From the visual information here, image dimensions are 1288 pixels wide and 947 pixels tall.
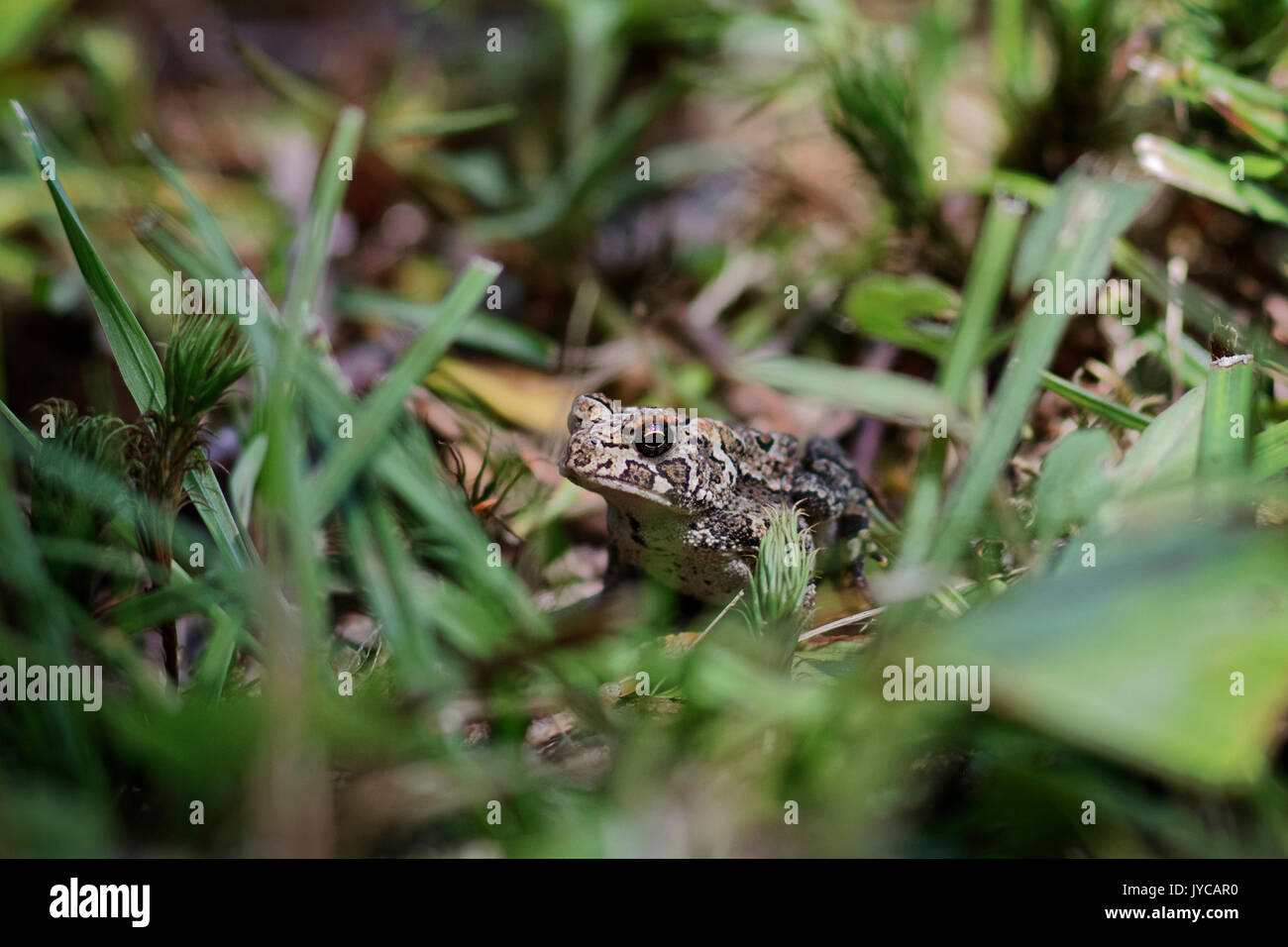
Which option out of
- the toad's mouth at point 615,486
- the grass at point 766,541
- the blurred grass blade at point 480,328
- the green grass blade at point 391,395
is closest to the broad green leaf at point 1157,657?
the grass at point 766,541

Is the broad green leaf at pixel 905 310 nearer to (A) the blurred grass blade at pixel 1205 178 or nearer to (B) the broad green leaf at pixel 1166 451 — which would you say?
(A) the blurred grass blade at pixel 1205 178

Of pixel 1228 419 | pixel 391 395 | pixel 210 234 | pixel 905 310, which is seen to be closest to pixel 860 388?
pixel 905 310

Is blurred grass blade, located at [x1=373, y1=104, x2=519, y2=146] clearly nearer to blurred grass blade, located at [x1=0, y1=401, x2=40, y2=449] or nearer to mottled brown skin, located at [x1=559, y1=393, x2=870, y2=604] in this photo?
mottled brown skin, located at [x1=559, y1=393, x2=870, y2=604]

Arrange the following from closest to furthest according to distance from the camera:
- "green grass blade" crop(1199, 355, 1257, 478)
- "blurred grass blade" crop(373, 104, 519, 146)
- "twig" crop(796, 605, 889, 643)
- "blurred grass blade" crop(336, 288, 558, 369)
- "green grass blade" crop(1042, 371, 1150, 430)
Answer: "green grass blade" crop(1199, 355, 1257, 478), "twig" crop(796, 605, 889, 643), "green grass blade" crop(1042, 371, 1150, 430), "blurred grass blade" crop(336, 288, 558, 369), "blurred grass blade" crop(373, 104, 519, 146)

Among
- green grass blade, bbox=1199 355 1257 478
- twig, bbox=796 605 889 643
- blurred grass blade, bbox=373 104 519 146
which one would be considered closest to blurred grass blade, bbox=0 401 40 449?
twig, bbox=796 605 889 643

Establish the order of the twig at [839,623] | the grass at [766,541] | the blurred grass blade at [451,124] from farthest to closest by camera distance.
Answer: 1. the blurred grass blade at [451,124]
2. the twig at [839,623]
3. the grass at [766,541]

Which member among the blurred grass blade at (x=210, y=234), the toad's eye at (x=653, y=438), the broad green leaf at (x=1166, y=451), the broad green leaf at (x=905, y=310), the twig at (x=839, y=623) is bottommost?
the twig at (x=839, y=623)

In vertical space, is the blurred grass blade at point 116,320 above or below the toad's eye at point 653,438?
above
